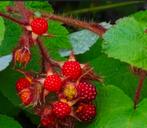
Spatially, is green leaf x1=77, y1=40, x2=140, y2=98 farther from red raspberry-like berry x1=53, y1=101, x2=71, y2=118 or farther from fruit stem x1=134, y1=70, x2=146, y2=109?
red raspberry-like berry x1=53, y1=101, x2=71, y2=118

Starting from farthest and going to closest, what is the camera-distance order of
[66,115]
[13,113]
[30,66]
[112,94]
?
[13,113] < [30,66] < [112,94] < [66,115]

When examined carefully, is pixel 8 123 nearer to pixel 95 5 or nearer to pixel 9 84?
pixel 9 84

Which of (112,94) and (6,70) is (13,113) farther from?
(112,94)

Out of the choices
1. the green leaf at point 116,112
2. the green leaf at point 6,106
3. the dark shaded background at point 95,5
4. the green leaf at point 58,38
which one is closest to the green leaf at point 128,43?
the green leaf at point 116,112

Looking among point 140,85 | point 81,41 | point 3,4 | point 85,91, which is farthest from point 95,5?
point 85,91

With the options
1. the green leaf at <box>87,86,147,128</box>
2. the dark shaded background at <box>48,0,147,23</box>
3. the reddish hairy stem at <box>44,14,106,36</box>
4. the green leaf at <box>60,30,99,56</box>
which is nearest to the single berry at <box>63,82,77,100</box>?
the green leaf at <box>87,86,147,128</box>

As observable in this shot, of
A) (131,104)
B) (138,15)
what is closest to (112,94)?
(131,104)
